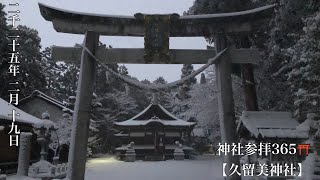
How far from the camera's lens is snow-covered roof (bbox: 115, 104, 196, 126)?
4066cm

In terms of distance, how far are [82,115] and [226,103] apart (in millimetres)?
3895

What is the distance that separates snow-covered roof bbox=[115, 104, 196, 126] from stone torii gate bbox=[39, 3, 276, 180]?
30.9 meters

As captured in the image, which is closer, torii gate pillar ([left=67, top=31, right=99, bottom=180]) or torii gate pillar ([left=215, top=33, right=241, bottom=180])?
torii gate pillar ([left=67, top=31, right=99, bottom=180])

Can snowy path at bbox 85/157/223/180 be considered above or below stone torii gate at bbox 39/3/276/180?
below

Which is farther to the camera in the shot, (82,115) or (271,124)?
(271,124)

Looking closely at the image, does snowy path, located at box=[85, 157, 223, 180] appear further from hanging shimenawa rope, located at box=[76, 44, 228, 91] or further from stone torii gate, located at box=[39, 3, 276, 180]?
hanging shimenawa rope, located at box=[76, 44, 228, 91]

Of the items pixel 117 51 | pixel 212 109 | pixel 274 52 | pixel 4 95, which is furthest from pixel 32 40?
pixel 117 51

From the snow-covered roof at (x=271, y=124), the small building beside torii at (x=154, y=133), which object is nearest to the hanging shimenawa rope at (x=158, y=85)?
the snow-covered roof at (x=271, y=124)

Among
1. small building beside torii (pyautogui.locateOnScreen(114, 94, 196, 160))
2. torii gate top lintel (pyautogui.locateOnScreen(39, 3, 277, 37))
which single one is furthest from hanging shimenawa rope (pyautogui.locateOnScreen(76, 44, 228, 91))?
small building beside torii (pyautogui.locateOnScreen(114, 94, 196, 160))

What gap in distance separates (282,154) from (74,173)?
12.5 metres

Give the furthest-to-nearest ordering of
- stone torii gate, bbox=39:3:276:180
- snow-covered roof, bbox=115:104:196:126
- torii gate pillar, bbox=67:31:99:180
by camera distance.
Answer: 1. snow-covered roof, bbox=115:104:196:126
2. stone torii gate, bbox=39:3:276:180
3. torii gate pillar, bbox=67:31:99:180

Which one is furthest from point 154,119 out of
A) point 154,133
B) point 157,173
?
point 157,173

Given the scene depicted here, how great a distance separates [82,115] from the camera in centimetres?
916

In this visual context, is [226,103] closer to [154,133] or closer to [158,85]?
[158,85]
